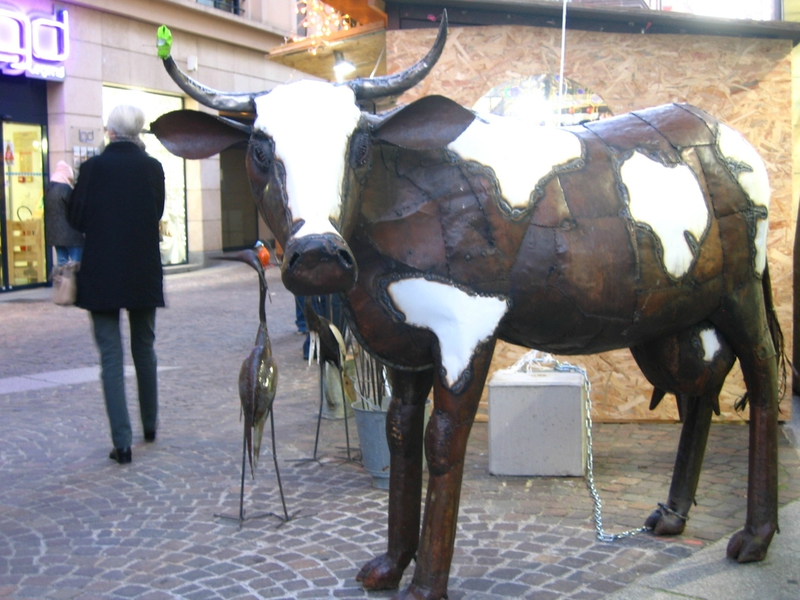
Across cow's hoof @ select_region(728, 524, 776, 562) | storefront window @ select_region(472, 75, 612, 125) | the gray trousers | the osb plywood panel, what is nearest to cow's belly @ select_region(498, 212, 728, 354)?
cow's hoof @ select_region(728, 524, 776, 562)

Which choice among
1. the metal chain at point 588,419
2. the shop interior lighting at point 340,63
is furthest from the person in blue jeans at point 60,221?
the metal chain at point 588,419

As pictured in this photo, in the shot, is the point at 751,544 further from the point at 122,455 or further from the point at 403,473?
the point at 122,455

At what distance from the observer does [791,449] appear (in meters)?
5.55

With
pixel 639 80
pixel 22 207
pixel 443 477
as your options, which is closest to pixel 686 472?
pixel 443 477

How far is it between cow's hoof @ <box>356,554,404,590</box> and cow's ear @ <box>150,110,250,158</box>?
1.77m

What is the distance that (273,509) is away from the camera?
15.0ft

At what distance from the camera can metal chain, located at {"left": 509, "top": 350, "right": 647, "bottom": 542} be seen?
13.4 feet

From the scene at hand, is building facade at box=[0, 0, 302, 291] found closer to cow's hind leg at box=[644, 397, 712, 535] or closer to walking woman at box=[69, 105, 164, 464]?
walking woman at box=[69, 105, 164, 464]

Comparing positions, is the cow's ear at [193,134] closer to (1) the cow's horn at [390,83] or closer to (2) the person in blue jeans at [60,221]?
(1) the cow's horn at [390,83]

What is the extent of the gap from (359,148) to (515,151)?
2.29 ft

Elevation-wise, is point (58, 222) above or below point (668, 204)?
below

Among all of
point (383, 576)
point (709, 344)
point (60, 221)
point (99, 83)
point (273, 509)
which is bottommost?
point (273, 509)

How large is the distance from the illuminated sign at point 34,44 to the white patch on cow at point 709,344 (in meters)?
13.9

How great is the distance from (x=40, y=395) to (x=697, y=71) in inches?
232
